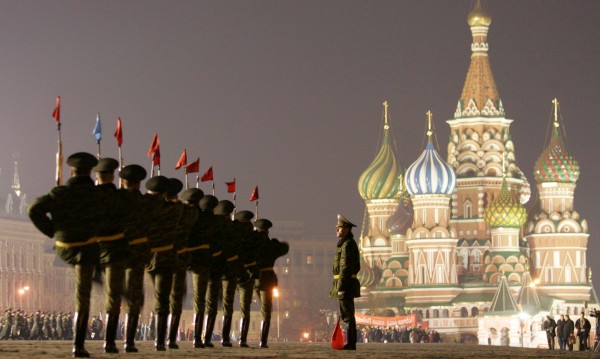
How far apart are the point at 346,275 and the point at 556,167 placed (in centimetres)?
11846

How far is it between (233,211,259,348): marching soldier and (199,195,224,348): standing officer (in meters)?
0.86

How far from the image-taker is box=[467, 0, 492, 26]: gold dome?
502ft

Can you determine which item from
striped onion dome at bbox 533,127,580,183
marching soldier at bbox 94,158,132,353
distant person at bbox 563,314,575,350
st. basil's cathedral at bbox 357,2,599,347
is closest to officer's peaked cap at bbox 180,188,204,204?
marching soldier at bbox 94,158,132,353

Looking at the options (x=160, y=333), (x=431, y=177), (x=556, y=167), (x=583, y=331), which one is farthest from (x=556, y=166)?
(x=160, y=333)

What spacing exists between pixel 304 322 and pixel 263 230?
12460cm

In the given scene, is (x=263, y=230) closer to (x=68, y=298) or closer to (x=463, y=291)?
(x=463, y=291)

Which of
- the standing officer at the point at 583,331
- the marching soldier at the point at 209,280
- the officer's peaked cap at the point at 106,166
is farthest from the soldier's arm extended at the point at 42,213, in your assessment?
the standing officer at the point at 583,331

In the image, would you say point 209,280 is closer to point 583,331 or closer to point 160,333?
point 160,333

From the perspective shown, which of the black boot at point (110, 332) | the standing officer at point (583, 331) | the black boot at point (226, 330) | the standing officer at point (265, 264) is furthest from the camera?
the standing officer at point (583, 331)

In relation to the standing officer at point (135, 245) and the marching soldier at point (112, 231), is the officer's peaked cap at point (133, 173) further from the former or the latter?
the marching soldier at point (112, 231)

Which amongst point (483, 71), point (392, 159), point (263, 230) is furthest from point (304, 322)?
point (263, 230)

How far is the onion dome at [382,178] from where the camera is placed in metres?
151

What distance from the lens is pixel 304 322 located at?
152 metres

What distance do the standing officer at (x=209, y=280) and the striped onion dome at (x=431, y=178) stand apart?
113756 mm
